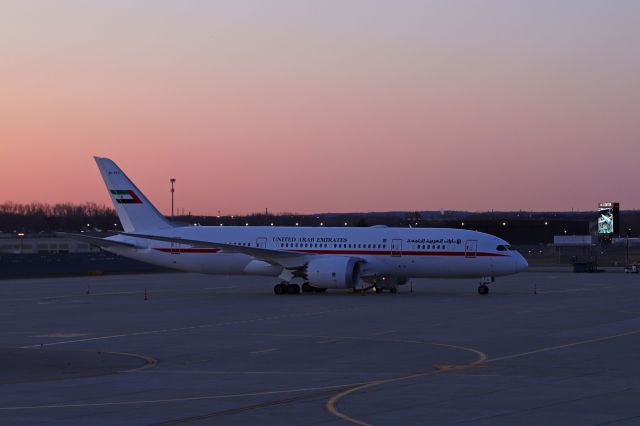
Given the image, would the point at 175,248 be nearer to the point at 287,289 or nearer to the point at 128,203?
the point at 128,203

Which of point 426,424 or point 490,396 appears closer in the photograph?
point 426,424

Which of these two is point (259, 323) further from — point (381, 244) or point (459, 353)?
point (381, 244)

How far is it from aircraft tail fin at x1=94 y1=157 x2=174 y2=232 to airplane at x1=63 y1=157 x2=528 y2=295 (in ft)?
0.19

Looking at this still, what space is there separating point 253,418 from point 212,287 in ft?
159

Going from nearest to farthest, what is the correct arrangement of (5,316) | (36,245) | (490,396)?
(490,396)
(5,316)
(36,245)

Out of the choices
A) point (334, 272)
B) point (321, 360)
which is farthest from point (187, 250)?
point (321, 360)

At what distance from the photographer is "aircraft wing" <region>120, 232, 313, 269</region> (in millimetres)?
57344

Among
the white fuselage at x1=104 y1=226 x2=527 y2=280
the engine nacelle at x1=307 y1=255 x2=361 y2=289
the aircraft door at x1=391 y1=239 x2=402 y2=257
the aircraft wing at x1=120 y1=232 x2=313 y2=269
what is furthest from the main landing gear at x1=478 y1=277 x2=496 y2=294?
the aircraft wing at x1=120 y1=232 x2=313 y2=269

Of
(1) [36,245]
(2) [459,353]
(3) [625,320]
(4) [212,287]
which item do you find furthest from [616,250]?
(2) [459,353]

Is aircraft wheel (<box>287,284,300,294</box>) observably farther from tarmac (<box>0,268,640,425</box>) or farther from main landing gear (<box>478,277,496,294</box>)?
main landing gear (<box>478,277,496,294</box>)

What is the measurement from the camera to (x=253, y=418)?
18.2 m

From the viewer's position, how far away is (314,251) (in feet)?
193

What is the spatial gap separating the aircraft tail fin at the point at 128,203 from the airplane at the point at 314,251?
0.06m

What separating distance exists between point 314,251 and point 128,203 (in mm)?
12024
